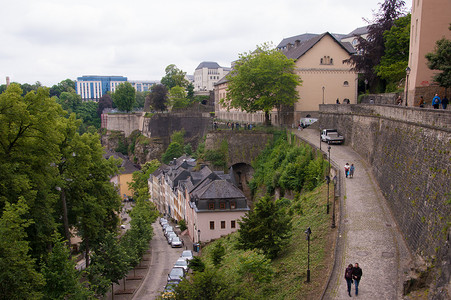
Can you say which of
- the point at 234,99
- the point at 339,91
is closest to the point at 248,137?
the point at 234,99

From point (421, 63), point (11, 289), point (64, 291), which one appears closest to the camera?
point (11, 289)

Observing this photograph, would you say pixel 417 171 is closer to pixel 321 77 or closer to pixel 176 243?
pixel 176 243

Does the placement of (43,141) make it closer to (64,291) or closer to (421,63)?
(64,291)

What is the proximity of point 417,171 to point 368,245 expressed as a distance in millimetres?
3673

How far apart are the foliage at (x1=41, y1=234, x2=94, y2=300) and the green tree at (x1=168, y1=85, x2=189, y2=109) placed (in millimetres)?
69844

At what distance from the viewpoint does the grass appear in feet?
49.3

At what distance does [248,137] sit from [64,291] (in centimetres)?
3241

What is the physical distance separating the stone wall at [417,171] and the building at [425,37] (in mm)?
2437

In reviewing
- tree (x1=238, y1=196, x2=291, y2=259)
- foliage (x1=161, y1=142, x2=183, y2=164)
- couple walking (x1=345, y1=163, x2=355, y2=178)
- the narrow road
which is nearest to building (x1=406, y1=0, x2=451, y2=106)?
couple walking (x1=345, y1=163, x2=355, y2=178)

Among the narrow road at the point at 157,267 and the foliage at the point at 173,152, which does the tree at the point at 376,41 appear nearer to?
the narrow road at the point at 157,267

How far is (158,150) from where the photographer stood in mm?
78750

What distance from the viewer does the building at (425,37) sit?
75.9 feet

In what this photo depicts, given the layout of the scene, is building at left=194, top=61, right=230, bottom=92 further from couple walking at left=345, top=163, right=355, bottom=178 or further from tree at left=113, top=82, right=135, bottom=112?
couple walking at left=345, top=163, right=355, bottom=178

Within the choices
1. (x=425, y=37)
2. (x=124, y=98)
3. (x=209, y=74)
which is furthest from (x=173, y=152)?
(x=209, y=74)
